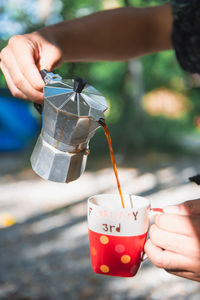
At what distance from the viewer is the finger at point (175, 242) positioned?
667 millimetres

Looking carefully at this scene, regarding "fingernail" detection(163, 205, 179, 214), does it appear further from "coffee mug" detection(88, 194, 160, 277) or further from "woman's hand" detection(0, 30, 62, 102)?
"woman's hand" detection(0, 30, 62, 102)

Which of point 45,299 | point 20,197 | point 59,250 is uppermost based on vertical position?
point 45,299

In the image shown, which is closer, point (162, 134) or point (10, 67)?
point (10, 67)

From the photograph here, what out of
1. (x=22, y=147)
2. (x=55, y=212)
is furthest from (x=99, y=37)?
(x=22, y=147)

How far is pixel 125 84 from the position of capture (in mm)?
5387

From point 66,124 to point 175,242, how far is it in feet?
0.99

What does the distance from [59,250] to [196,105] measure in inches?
215

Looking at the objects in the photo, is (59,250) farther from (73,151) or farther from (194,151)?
(194,151)

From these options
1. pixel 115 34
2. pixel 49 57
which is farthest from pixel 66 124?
pixel 115 34

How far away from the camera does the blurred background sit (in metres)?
1.97

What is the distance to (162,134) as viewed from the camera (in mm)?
5027

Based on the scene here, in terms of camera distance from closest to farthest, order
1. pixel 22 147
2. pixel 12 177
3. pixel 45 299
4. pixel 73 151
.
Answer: pixel 73 151 < pixel 45 299 < pixel 12 177 < pixel 22 147

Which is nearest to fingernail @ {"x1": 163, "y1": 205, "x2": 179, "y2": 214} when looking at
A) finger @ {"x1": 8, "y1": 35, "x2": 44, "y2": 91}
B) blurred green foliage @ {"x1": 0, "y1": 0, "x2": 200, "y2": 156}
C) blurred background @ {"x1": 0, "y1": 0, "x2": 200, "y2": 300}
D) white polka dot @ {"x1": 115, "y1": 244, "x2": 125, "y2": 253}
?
white polka dot @ {"x1": 115, "y1": 244, "x2": 125, "y2": 253}

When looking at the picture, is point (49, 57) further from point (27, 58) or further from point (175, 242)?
point (175, 242)
